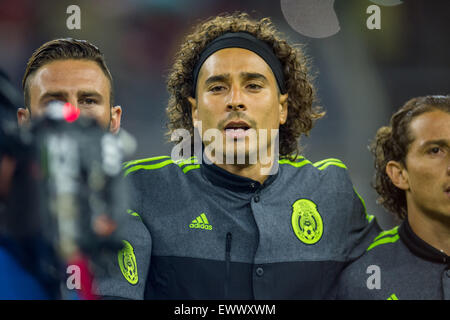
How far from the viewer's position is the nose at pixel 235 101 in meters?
1.45

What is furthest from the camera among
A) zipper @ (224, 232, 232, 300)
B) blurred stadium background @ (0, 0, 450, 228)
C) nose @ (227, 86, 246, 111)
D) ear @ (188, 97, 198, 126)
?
blurred stadium background @ (0, 0, 450, 228)

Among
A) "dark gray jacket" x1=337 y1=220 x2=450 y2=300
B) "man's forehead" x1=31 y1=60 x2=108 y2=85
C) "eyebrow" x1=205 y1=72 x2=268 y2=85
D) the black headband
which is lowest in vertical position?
"dark gray jacket" x1=337 y1=220 x2=450 y2=300

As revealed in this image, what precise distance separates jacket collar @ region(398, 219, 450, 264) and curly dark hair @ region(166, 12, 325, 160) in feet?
1.42

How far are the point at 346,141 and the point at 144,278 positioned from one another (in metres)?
1.87

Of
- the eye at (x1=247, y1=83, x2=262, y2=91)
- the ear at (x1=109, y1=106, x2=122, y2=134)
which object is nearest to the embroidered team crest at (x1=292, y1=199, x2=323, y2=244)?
the eye at (x1=247, y1=83, x2=262, y2=91)

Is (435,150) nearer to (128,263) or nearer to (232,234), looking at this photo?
(232,234)

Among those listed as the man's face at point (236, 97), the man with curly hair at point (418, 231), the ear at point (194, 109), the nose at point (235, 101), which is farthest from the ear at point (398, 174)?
the ear at point (194, 109)

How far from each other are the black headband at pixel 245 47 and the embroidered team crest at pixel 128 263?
0.57 meters

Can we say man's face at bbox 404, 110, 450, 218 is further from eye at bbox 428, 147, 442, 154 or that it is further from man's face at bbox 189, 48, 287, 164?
man's face at bbox 189, 48, 287, 164

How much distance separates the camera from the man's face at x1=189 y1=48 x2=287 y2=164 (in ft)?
4.79

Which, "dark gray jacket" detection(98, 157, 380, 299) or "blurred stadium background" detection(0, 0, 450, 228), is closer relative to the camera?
"dark gray jacket" detection(98, 157, 380, 299)

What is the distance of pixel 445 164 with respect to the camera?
1404 mm

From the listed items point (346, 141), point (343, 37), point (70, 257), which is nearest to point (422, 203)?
point (70, 257)

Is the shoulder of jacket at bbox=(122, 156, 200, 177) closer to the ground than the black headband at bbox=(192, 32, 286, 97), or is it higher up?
closer to the ground
